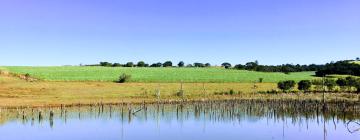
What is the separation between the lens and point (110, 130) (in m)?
40.5

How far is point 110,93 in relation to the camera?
70.3 metres

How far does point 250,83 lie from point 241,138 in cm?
4958

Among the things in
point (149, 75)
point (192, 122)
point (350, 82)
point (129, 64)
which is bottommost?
point (192, 122)

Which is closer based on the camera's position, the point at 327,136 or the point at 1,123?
the point at 327,136

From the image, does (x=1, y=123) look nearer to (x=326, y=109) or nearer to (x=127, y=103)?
(x=127, y=103)

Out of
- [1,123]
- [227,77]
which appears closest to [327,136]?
[1,123]

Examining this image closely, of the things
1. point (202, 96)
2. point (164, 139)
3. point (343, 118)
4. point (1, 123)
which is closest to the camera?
point (164, 139)

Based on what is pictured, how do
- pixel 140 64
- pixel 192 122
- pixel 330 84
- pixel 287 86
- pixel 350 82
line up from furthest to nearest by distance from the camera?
1. pixel 140 64
2. pixel 287 86
3. pixel 330 84
4. pixel 350 82
5. pixel 192 122

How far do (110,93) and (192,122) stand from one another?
88.7 feet

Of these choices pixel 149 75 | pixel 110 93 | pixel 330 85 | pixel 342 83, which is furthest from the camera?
pixel 149 75

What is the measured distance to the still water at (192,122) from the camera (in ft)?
122

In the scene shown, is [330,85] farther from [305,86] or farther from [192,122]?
[192,122]

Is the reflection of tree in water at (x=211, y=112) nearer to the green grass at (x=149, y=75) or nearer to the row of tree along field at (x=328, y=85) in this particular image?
the row of tree along field at (x=328, y=85)

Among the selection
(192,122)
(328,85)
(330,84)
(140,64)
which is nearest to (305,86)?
(328,85)
